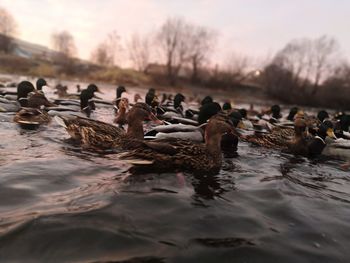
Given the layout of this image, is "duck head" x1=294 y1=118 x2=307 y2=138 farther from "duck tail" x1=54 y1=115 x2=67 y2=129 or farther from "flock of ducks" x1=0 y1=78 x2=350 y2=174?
"duck tail" x1=54 y1=115 x2=67 y2=129

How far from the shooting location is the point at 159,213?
4.59 meters

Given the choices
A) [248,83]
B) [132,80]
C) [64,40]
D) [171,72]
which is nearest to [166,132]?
[132,80]

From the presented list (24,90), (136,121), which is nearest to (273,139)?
(136,121)

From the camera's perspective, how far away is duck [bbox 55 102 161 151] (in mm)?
7719

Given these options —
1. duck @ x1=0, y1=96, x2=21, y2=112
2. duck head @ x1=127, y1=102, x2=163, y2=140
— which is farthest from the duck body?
duck @ x1=0, y1=96, x2=21, y2=112

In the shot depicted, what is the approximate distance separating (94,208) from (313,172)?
4.90m

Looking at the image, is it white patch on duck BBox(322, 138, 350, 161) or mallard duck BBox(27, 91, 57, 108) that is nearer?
white patch on duck BBox(322, 138, 350, 161)

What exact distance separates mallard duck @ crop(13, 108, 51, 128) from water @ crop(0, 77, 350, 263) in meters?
2.67

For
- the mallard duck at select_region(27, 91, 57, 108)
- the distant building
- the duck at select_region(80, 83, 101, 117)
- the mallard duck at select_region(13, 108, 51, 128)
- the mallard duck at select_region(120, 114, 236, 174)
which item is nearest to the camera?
the mallard duck at select_region(120, 114, 236, 174)

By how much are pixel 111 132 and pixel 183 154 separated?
212cm

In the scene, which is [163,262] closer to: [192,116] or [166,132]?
[166,132]

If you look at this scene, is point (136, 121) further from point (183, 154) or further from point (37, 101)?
point (37, 101)

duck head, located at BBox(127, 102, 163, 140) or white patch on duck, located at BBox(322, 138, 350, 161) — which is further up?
duck head, located at BBox(127, 102, 163, 140)

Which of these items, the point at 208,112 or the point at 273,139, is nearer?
the point at 208,112
